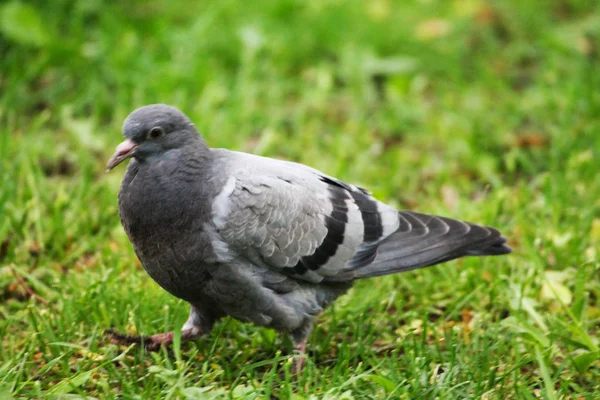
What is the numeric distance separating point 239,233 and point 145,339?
699 millimetres

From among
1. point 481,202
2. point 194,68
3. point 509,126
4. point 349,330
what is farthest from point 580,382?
point 194,68

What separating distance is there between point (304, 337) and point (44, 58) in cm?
349

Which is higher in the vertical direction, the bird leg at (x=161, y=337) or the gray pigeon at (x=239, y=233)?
the gray pigeon at (x=239, y=233)

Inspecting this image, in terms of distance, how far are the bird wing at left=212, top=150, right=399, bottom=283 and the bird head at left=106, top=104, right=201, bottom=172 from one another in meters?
0.21

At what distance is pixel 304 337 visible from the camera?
386cm

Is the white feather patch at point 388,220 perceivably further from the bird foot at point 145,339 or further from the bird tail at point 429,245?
the bird foot at point 145,339

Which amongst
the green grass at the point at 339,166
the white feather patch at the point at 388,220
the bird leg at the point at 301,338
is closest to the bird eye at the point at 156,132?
the green grass at the point at 339,166

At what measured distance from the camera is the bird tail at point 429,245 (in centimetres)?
402

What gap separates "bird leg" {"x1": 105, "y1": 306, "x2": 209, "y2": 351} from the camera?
12.2ft

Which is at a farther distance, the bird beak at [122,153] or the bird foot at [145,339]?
the bird foot at [145,339]

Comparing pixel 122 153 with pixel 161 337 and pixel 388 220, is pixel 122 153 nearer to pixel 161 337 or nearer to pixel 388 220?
pixel 161 337

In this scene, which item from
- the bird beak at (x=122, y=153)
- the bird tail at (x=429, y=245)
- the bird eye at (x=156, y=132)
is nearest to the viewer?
the bird beak at (x=122, y=153)

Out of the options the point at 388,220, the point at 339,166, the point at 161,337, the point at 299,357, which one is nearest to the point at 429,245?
the point at 388,220

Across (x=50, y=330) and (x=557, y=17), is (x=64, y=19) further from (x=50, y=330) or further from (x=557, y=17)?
(x=557, y=17)
